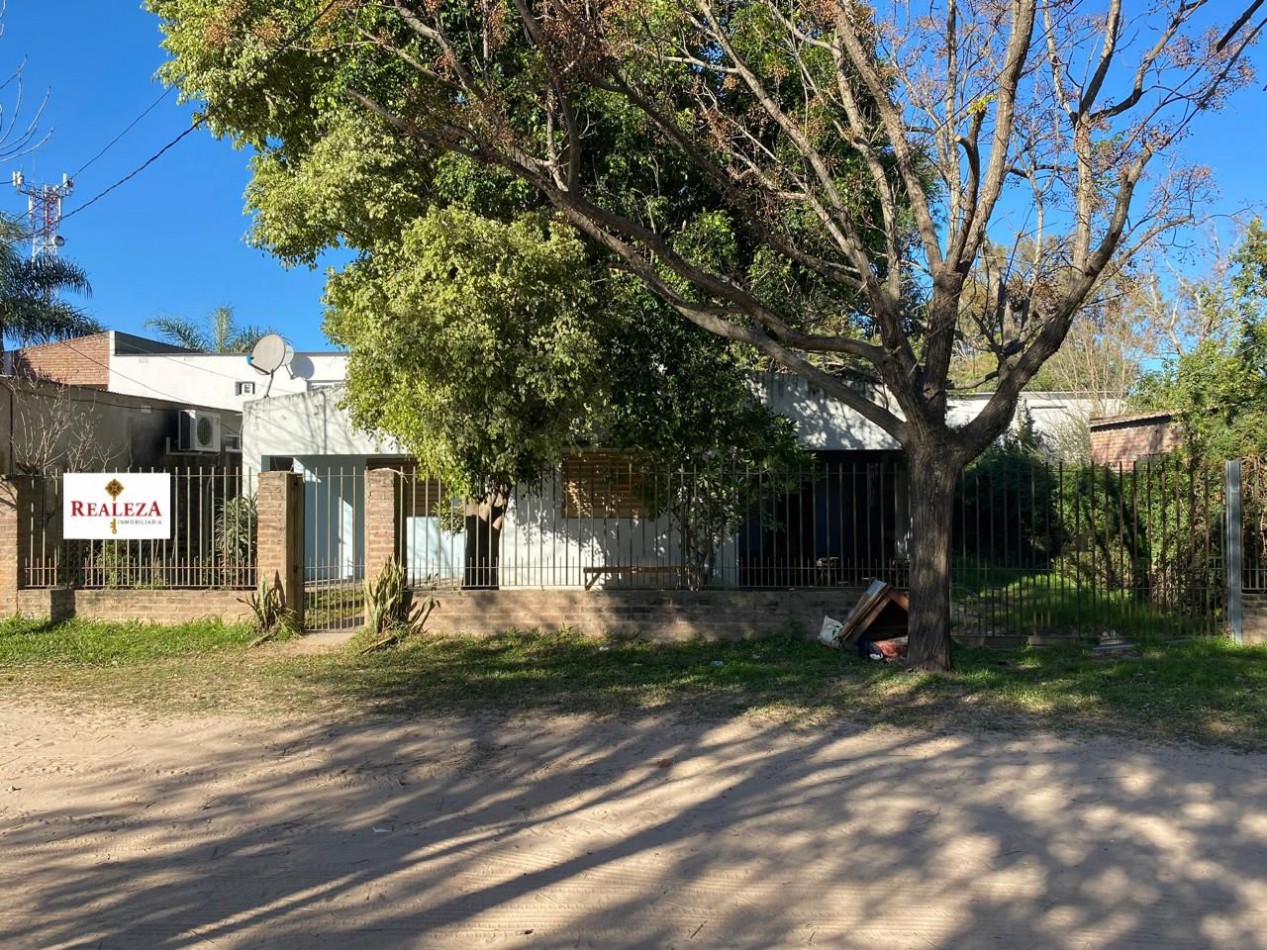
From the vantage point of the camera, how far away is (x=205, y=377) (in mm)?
24094

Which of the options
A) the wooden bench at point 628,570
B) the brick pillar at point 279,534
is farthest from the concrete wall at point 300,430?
the wooden bench at point 628,570

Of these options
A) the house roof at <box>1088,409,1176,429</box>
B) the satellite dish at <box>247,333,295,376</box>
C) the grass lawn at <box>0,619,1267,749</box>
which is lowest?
the grass lawn at <box>0,619,1267,749</box>

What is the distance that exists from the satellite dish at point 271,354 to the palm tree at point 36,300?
599 cm

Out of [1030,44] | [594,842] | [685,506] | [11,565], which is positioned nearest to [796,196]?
[1030,44]

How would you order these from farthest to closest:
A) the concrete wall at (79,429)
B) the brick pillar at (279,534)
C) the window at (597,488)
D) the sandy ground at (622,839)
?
the concrete wall at (79,429), the window at (597,488), the brick pillar at (279,534), the sandy ground at (622,839)

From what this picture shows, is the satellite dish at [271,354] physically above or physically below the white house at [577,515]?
above

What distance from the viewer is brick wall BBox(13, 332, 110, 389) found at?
25.2 meters

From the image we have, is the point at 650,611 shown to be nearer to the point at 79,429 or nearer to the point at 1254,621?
the point at 1254,621

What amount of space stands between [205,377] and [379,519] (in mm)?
15087

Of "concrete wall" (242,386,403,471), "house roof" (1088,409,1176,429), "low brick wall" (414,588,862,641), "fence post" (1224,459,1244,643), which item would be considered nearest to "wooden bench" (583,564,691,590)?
"low brick wall" (414,588,862,641)

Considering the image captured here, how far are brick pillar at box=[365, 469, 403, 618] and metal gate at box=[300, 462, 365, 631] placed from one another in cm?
164

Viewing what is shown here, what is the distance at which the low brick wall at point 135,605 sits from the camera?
38.3 feet

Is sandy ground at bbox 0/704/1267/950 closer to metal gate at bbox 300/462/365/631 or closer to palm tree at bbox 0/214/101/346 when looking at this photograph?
metal gate at bbox 300/462/365/631

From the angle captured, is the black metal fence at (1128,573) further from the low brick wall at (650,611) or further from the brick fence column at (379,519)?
the brick fence column at (379,519)
